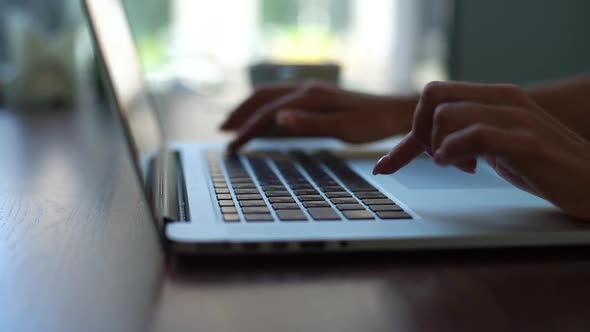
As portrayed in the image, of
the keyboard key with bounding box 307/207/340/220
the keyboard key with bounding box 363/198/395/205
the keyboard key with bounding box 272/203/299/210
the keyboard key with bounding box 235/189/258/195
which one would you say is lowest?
the keyboard key with bounding box 363/198/395/205

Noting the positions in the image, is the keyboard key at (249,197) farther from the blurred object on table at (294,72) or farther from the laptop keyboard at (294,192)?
the blurred object on table at (294,72)

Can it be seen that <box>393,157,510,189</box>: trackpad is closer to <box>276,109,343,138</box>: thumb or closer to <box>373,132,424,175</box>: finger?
<box>373,132,424,175</box>: finger

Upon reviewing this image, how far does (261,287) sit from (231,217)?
3.5 inches

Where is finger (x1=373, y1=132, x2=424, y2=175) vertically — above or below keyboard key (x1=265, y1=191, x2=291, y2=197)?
above

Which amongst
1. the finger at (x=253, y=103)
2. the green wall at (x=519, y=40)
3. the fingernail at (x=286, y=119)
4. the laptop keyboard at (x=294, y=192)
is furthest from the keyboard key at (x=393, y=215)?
the green wall at (x=519, y=40)

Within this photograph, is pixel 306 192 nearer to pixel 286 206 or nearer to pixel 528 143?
pixel 286 206

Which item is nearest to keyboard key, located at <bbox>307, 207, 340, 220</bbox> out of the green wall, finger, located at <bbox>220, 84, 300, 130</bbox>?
finger, located at <bbox>220, 84, 300, 130</bbox>

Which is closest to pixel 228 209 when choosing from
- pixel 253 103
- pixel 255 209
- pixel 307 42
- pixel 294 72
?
pixel 255 209

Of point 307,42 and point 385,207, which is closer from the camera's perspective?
point 385,207

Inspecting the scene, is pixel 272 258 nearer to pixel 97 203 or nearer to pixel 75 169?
pixel 97 203

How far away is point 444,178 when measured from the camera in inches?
26.5

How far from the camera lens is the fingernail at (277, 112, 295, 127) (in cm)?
86

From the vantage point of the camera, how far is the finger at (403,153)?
54 cm

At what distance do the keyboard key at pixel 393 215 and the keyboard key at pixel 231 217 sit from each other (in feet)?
0.35
